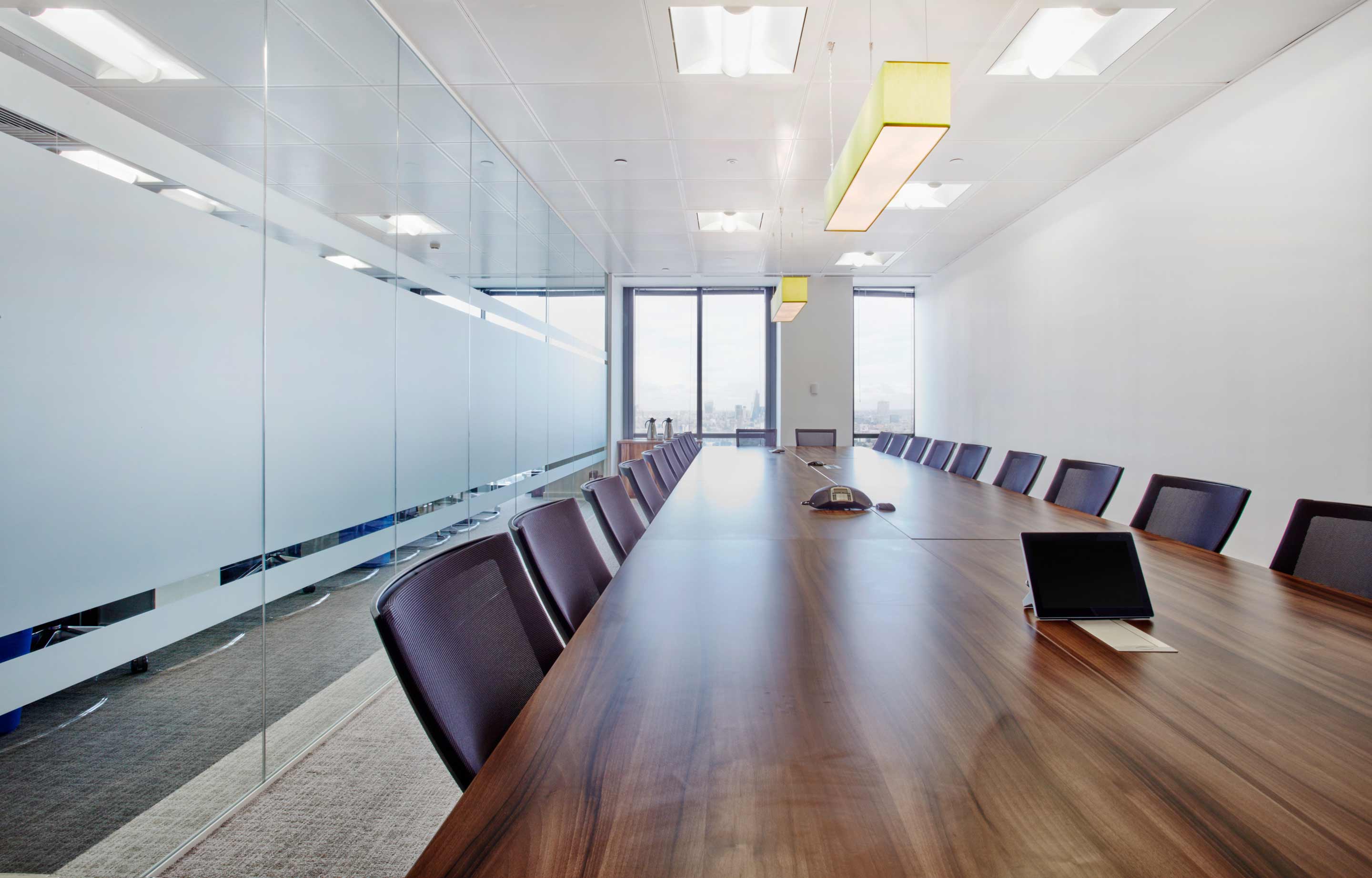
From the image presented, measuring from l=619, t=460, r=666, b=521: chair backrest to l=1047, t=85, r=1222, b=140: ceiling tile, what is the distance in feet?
13.6

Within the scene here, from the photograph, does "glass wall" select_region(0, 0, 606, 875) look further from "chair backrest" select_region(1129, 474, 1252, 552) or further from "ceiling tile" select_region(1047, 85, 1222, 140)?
"ceiling tile" select_region(1047, 85, 1222, 140)

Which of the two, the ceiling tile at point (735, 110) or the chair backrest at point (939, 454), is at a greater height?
the ceiling tile at point (735, 110)

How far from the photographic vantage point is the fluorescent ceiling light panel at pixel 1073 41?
3.40 meters

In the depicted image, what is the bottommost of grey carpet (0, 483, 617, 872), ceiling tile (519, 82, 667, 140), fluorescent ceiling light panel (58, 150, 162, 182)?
grey carpet (0, 483, 617, 872)

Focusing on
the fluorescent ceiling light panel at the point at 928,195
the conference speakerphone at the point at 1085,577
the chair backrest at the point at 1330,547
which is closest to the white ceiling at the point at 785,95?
the fluorescent ceiling light panel at the point at 928,195

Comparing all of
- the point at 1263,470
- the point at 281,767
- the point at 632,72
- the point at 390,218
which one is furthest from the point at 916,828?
the point at 1263,470

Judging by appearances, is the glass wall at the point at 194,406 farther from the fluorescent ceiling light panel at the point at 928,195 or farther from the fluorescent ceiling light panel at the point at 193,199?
the fluorescent ceiling light panel at the point at 928,195

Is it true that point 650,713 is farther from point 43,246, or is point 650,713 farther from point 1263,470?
point 1263,470

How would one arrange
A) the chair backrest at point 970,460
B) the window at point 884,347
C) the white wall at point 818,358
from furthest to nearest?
the window at point 884,347 → the white wall at point 818,358 → the chair backrest at point 970,460

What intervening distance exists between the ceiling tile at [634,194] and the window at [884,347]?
17.7 feet

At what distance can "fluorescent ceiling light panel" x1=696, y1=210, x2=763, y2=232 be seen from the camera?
6.70 meters

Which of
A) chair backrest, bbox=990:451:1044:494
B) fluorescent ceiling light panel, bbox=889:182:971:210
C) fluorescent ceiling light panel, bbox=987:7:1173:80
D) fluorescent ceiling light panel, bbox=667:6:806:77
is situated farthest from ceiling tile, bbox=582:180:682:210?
Answer: chair backrest, bbox=990:451:1044:494

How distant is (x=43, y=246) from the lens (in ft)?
4.87

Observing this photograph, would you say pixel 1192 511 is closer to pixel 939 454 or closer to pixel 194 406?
pixel 939 454
